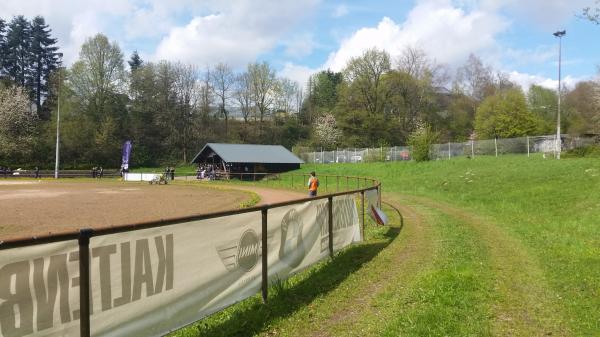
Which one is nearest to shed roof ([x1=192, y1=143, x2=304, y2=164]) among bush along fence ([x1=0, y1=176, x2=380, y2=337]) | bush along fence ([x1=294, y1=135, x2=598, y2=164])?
bush along fence ([x1=294, y1=135, x2=598, y2=164])

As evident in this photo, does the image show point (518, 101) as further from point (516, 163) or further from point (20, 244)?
point (20, 244)

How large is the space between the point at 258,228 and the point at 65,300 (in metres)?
2.89

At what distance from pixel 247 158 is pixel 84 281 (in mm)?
51918

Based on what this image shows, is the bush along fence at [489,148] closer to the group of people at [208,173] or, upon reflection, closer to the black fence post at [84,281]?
the group of people at [208,173]

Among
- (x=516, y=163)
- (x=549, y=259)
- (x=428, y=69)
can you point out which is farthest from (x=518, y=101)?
(x=549, y=259)

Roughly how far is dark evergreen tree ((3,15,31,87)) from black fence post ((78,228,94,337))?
319ft

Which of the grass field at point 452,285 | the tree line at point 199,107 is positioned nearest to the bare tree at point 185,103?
the tree line at point 199,107

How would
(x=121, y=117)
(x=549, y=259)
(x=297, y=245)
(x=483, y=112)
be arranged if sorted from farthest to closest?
1. (x=121, y=117)
2. (x=483, y=112)
3. (x=549, y=259)
4. (x=297, y=245)

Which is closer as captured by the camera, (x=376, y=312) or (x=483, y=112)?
(x=376, y=312)

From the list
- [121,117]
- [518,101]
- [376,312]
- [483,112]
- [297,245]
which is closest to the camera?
[376,312]

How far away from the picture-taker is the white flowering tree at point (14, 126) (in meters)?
69.4

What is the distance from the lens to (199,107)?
89.1 meters

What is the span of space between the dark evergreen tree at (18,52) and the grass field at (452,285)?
92047 millimetres

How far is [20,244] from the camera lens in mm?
3281
